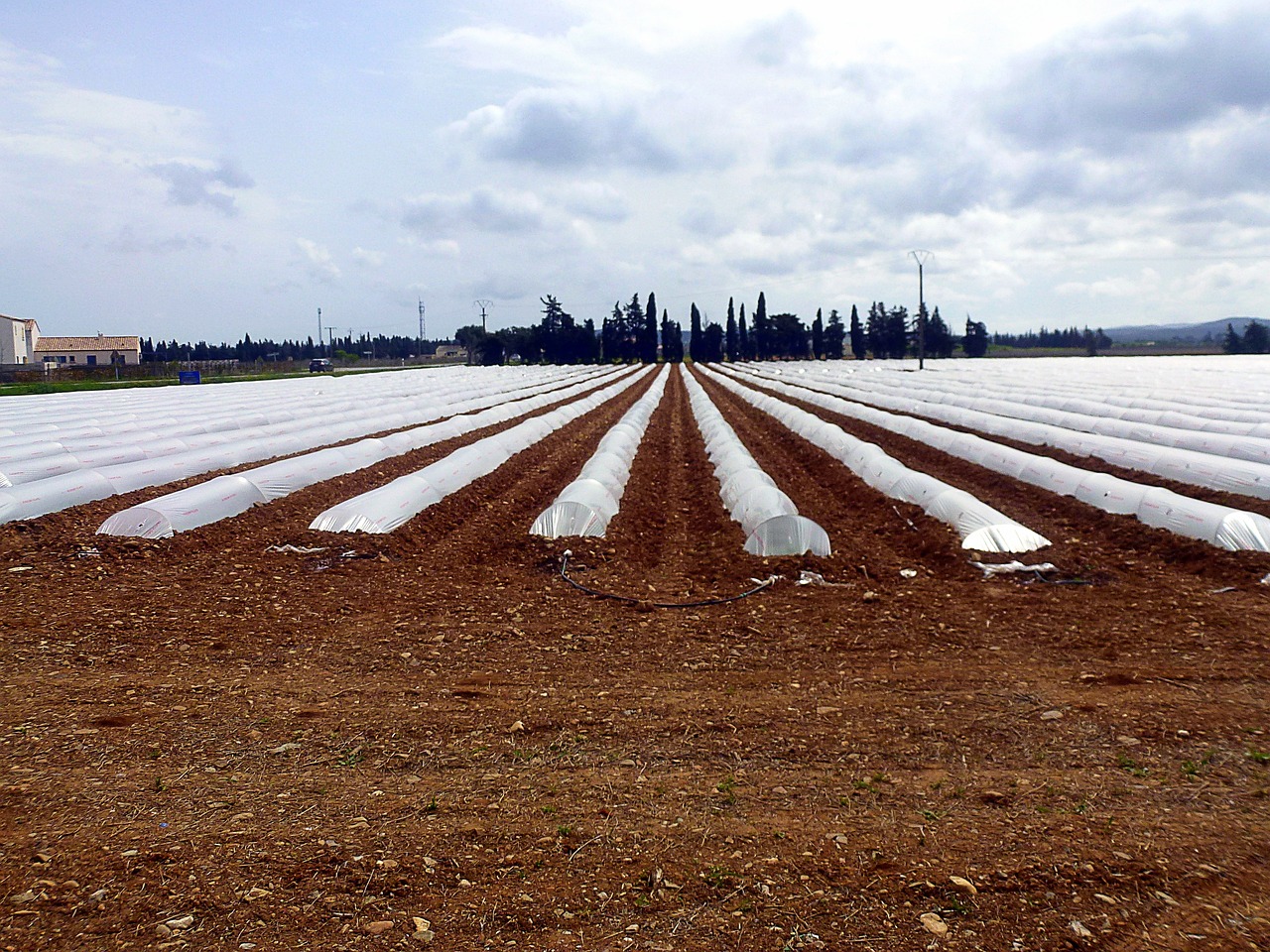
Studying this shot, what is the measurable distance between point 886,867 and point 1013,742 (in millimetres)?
1793

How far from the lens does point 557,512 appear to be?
11516mm

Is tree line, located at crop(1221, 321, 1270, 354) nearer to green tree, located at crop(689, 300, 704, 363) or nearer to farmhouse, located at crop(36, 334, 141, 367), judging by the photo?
green tree, located at crop(689, 300, 704, 363)

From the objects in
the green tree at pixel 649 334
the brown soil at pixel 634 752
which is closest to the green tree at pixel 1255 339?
the green tree at pixel 649 334

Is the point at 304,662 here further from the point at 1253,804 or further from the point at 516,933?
the point at 1253,804

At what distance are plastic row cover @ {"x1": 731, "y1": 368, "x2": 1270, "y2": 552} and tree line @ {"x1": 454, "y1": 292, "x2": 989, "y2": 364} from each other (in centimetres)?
9035

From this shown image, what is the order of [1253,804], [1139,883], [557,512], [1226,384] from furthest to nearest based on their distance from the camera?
[1226,384], [557,512], [1253,804], [1139,883]

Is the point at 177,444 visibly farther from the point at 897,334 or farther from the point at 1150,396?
the point at 897,334

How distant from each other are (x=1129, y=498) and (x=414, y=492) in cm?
997

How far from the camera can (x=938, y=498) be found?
12.1 meters

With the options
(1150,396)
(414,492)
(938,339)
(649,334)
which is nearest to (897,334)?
(938,339)

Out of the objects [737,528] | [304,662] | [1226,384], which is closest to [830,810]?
[304,662]

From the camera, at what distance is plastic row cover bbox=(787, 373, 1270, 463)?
1653 centimetres

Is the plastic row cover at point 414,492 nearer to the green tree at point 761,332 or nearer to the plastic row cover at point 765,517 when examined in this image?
the plastic row cover at point 765,517

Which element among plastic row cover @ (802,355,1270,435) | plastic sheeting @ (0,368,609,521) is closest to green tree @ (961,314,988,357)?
plastic row cover @ (802,355,1270,435)
